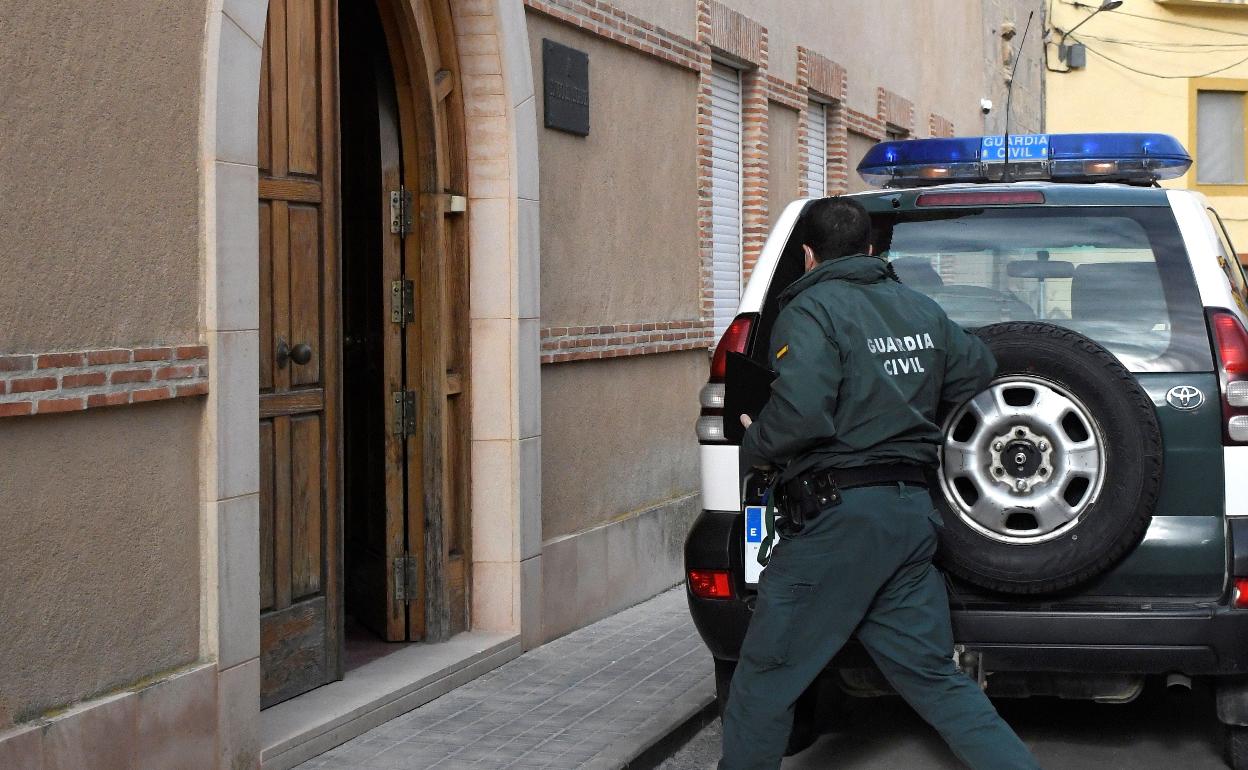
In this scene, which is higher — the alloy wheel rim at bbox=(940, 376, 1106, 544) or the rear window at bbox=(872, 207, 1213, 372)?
the rear window at bbox=(872, 207, 1213, 372)

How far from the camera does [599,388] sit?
898 centimetres

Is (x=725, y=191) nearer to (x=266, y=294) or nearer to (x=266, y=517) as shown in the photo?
(x=266, y=294)

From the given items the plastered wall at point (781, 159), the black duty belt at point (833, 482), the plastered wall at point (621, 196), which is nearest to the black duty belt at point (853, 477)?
the black duty belt at point (833, 482)

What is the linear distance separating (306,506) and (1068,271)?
114 inches

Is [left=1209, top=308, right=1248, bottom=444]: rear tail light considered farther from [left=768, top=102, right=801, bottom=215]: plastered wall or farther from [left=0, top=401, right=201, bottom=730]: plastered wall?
[left=768, top=102, right=801, bottom=215]: plastered wall

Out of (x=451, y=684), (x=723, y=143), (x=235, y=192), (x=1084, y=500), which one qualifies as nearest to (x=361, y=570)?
(x=451, y=684)

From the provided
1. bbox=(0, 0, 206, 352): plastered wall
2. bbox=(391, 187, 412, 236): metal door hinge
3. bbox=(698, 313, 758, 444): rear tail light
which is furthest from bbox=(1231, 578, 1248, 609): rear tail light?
bbox=(391, 187, 412, 236): metal door hinge

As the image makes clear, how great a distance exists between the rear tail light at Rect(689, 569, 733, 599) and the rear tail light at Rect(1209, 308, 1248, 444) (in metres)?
1.60

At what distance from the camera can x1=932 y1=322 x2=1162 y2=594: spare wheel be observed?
195 inches

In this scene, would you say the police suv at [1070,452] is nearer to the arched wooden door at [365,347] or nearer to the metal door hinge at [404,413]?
the arched wooden door at [365,347]

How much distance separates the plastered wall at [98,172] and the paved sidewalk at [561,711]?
1.74 metres

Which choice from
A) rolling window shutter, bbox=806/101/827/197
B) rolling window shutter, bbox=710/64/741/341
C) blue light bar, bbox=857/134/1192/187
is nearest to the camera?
blue light bar, bbox=857/134/1192/187

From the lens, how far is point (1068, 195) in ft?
18.4

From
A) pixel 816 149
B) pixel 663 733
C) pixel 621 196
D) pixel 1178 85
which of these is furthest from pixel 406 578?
pixel 1178 85
